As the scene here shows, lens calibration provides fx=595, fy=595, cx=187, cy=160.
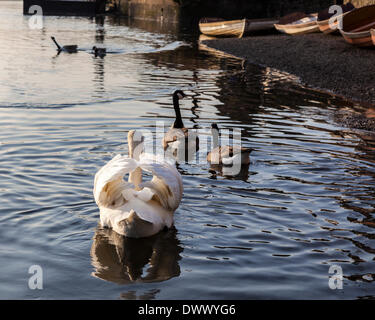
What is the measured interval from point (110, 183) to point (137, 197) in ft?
1.33

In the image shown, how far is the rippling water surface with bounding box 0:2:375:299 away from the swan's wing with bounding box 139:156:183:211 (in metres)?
0.55

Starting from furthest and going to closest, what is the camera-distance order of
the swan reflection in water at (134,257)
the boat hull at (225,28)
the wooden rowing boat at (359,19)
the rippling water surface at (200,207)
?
the boat hull at (225,28) < the wooden rowing boat at (359,19) < the swan reflection in water at (134,257) < the rippling water surface at (200,207)

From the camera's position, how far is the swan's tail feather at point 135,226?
7.63 metres

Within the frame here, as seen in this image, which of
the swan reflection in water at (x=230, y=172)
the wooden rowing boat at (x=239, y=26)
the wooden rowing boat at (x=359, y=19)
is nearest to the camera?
the swan reflection in water at (x=230, y=172)

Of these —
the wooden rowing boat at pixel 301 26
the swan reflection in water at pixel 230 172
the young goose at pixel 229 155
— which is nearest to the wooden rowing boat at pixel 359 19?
the wooden rowing boat at pixel 301 26

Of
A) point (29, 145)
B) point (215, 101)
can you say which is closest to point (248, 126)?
point (215, 101)

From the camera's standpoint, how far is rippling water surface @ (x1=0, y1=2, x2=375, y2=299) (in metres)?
6.91

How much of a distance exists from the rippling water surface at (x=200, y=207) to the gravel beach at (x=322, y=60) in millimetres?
2318

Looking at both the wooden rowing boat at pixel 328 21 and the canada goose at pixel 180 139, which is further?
the wooden rowing boat at pixel 328 21

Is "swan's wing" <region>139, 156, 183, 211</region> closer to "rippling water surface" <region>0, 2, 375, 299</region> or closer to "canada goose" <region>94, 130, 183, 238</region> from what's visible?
"canada goose" <region>94, 130, 183, 238</region>

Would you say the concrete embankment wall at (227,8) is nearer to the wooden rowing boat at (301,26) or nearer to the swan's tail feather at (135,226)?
the wooden rowing boat at (301,26)

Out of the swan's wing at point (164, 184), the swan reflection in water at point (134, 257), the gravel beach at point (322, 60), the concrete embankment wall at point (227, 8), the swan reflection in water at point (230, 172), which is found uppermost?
the concrete embankment wall at point (227, 8)
